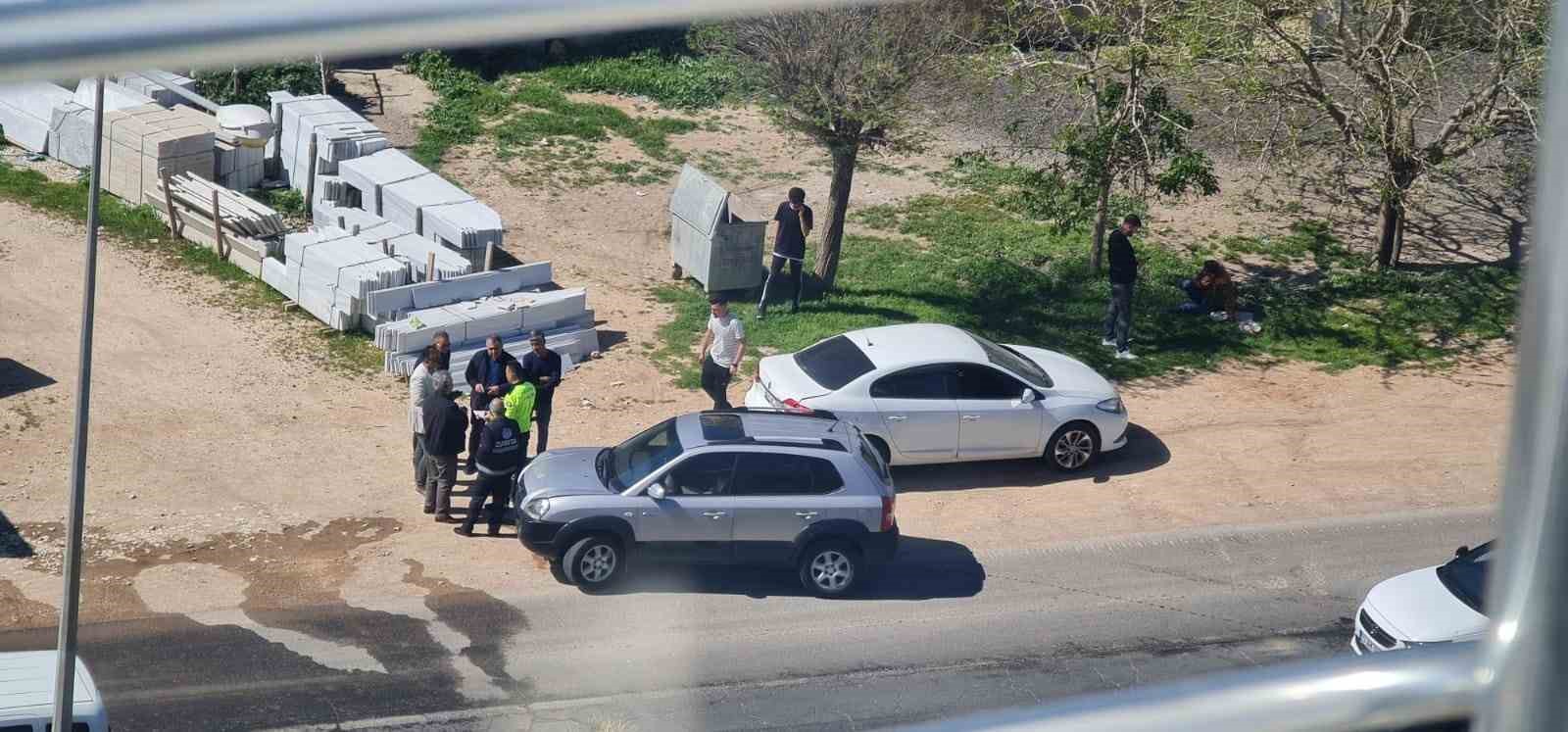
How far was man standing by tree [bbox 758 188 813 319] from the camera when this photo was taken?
17.8 m

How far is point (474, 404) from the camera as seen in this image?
13984 mm

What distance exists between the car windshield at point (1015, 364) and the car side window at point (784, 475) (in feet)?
9.85

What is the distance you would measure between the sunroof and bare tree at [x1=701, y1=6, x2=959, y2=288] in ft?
19.5

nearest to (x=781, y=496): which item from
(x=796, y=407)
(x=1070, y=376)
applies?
(x=796, y=407)

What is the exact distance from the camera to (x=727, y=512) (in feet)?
39.3

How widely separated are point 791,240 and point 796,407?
423 centimetres

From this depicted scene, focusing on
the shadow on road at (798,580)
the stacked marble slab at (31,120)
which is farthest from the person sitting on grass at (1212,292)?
the stacked marble slab at (31,120)

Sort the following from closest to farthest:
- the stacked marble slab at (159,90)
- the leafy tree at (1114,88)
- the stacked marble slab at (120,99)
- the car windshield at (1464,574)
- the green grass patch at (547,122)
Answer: the car windshield at (1464,574), the leafy tree at (1114,88), the stacked marble slab at (120,99), the stacked marble slab at (159,90), the green grass patch at (547,122)

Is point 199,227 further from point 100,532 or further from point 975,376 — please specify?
point 975,376

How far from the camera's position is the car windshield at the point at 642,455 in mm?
12125

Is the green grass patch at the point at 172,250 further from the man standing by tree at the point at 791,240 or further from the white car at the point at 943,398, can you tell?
the white car at the point at 943,398

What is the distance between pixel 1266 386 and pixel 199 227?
12.9 metres

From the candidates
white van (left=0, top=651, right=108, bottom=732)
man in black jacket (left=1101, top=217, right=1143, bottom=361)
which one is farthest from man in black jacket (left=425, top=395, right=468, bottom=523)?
man in black jacket (left=1101, top=217, right=1143, bottom=361)

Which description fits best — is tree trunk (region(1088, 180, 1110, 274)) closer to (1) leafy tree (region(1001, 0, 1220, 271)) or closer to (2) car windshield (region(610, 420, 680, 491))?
(1) leafy tree (region(1001, 0, 1220, 271))
